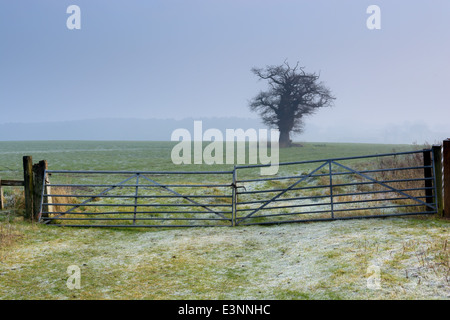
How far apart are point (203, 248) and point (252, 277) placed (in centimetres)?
229

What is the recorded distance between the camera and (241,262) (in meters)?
8.27

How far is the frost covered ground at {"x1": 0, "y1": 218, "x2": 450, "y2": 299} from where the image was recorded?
649cm

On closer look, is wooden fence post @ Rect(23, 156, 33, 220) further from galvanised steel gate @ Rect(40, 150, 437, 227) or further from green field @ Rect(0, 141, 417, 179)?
green field @ Rect(0, 141, 417, 179)

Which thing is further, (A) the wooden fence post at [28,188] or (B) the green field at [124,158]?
(B) the green field at [124,158]

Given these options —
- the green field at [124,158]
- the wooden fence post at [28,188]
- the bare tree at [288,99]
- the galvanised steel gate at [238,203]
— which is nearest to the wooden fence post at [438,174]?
the galvanised steel gate at [238,203]

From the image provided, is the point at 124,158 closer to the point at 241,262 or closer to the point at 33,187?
the point at 33,187

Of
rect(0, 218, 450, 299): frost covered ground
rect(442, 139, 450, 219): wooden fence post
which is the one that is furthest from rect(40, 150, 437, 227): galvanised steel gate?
rect(0, 218, 450, 299): frost covered ground

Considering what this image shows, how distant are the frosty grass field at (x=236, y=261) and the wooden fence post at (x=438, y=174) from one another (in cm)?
54

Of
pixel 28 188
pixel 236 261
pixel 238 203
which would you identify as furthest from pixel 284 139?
pixel 236 261

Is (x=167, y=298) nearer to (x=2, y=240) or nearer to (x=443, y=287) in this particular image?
(x=443, y=287)

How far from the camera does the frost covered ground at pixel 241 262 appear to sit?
649cm

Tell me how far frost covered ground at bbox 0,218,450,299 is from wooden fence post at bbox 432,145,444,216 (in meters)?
0.63

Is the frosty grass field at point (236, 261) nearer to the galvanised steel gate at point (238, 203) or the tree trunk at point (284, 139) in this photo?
the galvanised steel gate at point (238, 203)
